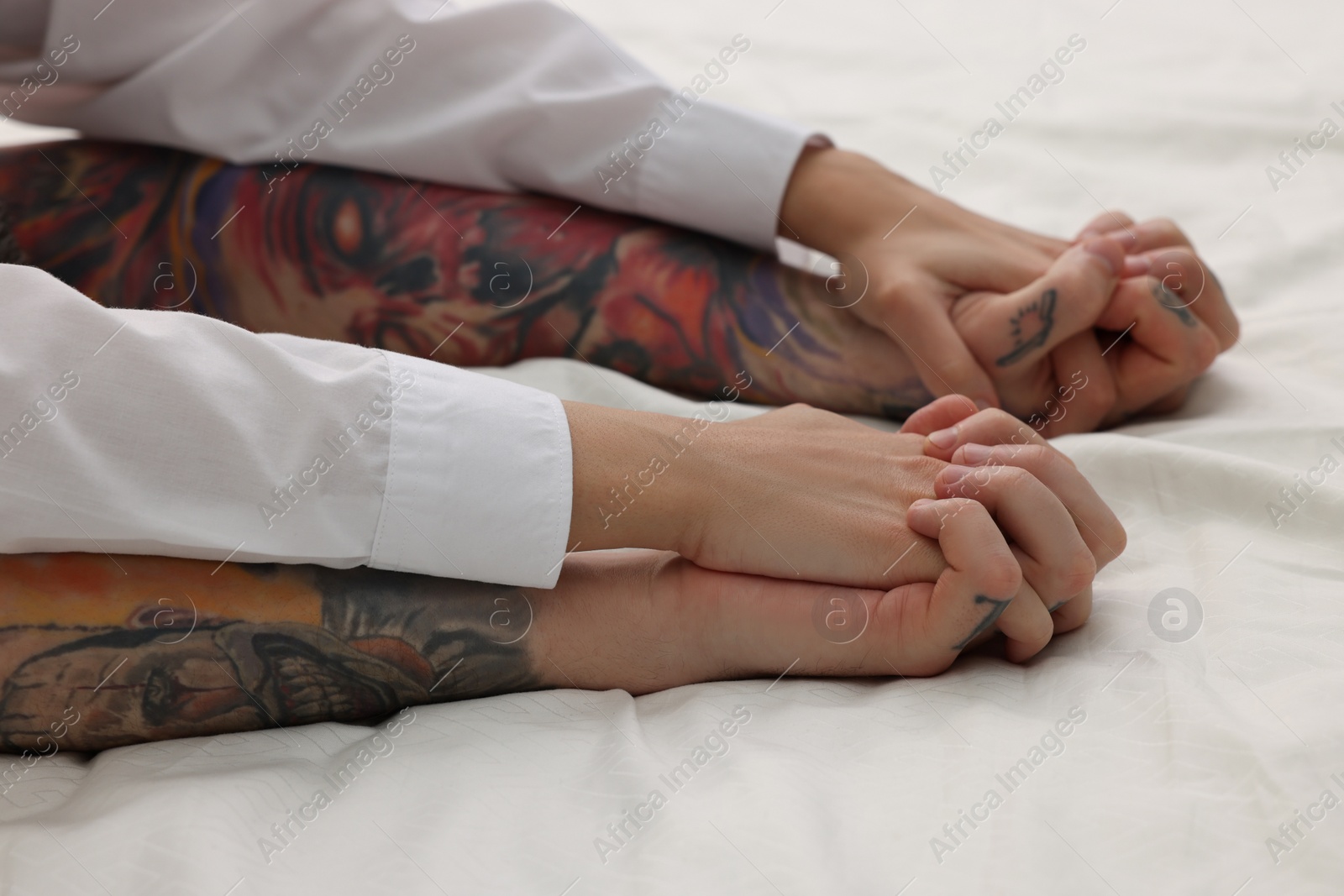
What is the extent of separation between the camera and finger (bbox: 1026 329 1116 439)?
109 cm

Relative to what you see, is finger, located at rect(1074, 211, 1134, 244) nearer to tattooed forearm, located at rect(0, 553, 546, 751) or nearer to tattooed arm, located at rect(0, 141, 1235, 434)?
tattooed arm, located at rect(0, 141, 1235, 434)

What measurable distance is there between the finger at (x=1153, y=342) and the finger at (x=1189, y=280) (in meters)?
0.02

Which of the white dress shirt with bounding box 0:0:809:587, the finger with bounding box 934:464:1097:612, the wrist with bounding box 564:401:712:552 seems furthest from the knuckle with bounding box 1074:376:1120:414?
the white dress shirt with bounding box 0:0:809:587

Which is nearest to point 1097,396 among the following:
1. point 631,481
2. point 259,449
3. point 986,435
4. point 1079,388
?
point 1079,388

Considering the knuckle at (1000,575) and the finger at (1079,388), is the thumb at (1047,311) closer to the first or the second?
the finger at (1079,388)

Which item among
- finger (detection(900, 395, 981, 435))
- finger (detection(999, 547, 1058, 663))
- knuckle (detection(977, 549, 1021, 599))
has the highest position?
knuckle (detection(977, 549, 1021, 599))

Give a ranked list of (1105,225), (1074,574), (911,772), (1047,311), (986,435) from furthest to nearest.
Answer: (1105,225) < (1047,311) < (986,435) < (1074,574) < (911,772)

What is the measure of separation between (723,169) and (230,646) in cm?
74

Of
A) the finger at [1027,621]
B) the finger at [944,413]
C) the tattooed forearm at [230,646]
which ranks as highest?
the finger at [944,413]

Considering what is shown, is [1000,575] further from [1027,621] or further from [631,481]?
[631,481]

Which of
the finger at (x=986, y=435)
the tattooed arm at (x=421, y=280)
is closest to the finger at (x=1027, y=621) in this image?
the finger at (x=986, y=435)

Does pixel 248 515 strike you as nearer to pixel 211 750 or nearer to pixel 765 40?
pixel 211 750

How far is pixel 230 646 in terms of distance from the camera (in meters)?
0.75

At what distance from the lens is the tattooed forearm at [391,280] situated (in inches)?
47.0
